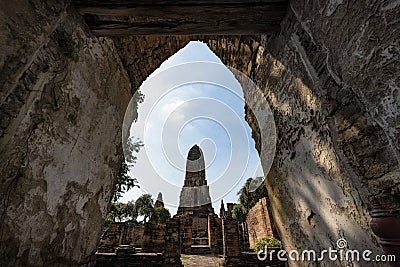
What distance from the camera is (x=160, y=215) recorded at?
2242cm

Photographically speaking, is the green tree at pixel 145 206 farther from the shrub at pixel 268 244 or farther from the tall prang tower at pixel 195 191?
the shrub at pixel 268 244

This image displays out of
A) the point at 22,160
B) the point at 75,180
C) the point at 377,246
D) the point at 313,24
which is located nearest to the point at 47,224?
the point at 75,180

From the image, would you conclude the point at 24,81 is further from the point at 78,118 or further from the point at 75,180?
the point at 75,180

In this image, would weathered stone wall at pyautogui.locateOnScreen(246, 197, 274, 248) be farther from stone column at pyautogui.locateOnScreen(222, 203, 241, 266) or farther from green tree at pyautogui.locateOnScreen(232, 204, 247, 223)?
green tree at pyautogui.locateOnScreen(232, 204, 247, 223)

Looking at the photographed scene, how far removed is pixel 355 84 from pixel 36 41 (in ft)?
6.54

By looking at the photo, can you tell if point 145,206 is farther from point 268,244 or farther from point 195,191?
point 268,244

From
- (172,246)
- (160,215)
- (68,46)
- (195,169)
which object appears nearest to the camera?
(68,46)

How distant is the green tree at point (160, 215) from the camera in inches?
860

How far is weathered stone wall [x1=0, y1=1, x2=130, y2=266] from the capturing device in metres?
1.33

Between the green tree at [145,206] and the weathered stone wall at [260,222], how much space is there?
12608 millimetres

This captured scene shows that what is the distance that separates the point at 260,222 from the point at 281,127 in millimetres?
11945

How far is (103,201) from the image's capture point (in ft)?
8.24

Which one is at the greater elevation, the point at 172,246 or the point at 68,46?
the point at 68,46

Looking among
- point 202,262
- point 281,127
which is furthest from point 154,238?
point 281,127
